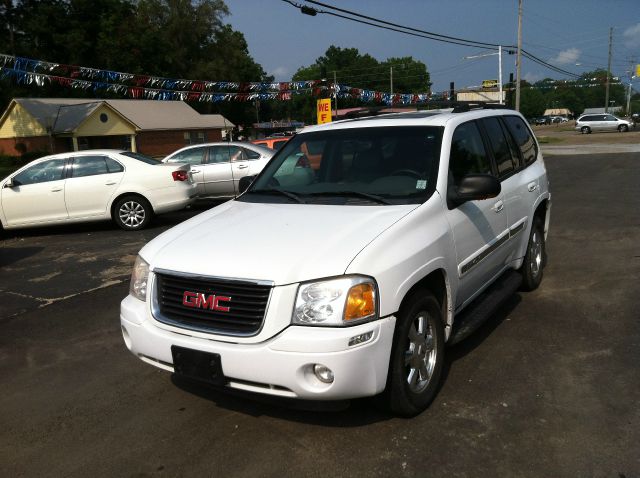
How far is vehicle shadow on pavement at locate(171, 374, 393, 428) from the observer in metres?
2.98

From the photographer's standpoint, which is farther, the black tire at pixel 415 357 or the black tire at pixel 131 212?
the black tire at pixel 131 212

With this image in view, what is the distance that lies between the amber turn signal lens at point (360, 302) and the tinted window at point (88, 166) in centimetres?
891

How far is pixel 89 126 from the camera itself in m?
47.2

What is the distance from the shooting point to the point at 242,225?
140 inches

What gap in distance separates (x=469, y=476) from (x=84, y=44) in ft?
200

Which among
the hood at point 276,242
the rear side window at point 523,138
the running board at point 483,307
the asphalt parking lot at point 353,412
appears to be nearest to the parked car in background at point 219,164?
the asphalt parking lot at point 353,412

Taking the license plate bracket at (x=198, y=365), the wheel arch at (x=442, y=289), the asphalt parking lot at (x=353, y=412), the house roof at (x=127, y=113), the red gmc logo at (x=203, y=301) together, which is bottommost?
the asphalt parking lot at (x=353, y=412)

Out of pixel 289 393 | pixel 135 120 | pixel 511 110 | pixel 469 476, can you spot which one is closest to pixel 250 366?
pixel 289 393

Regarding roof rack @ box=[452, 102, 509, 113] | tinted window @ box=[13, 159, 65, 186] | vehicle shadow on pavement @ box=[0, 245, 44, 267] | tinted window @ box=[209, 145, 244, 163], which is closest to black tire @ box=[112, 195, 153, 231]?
tinted window @ box=[13, 159, 65, 186]

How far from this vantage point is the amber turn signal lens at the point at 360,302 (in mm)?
2836

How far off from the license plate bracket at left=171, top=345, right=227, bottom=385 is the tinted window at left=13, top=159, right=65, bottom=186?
8515mm

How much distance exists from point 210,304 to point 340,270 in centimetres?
74

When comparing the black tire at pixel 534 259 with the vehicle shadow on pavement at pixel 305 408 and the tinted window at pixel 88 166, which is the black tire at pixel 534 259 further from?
the tinted window at pixel 88 166

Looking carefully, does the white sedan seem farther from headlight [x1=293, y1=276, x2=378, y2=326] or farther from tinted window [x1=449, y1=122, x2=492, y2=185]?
headlight [x1=293, y1=276, x2=378, y2=326]
